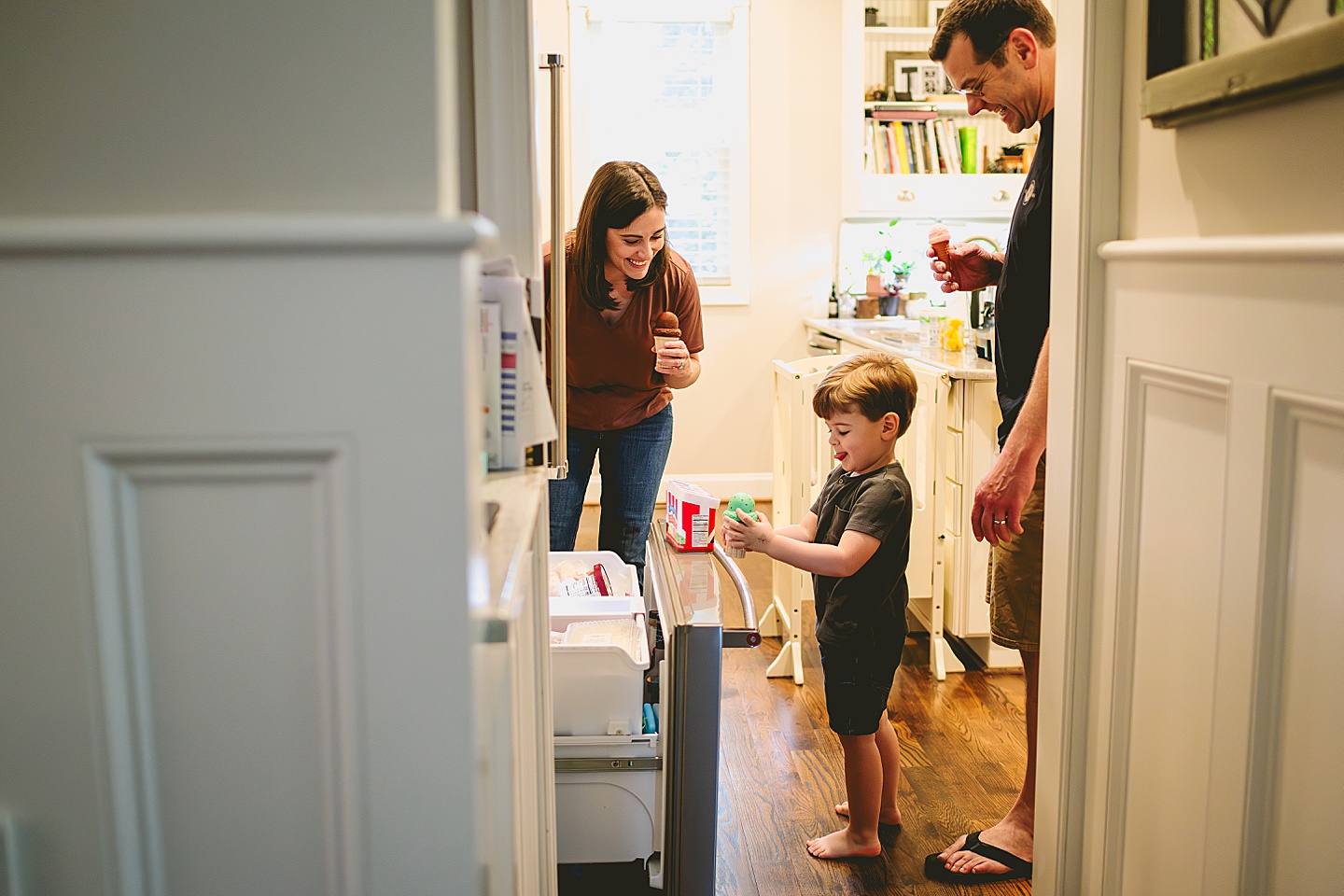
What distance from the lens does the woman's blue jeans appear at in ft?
8.79

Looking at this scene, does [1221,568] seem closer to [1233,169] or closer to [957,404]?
[1233,169]

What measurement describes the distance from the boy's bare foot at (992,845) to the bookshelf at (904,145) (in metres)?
3.58

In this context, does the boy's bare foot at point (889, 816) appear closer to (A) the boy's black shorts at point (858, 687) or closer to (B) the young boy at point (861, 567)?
(B) the young boy at point (861, 567)

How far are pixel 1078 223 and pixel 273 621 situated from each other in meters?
1.20

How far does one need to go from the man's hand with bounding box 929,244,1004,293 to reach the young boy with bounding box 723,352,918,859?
0.32 meters

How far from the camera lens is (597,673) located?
1.70 m

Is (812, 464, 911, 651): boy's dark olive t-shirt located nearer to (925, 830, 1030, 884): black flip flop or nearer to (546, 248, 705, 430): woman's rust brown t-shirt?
(925, 830, 1030, 884): black flip flop

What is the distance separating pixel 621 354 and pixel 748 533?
0.74 meters

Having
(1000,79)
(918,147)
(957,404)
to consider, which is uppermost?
(918,147)

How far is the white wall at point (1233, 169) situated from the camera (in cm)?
104

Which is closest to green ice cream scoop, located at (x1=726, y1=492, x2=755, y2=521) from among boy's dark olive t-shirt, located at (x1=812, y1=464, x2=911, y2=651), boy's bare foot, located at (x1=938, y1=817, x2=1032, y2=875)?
boy's dark olive t-shirt, located at (x1=812, y1=464, x2=911, y2=651)

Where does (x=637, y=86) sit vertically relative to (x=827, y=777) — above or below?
above

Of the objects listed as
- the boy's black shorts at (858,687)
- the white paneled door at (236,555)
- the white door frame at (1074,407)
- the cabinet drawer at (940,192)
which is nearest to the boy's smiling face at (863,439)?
the boy's black shorts at (858,687)

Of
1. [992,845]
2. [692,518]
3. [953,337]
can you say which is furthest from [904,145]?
[992,845]
